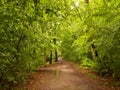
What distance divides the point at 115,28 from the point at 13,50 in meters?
4.41

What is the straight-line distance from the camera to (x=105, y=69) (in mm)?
14922

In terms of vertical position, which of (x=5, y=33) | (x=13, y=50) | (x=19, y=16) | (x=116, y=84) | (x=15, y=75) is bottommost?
(x=116, y=84)

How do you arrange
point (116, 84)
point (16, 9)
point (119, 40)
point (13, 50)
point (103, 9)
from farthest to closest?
1. point (116, 84)
2. point (103, 9)
3. point (119, 40)
4. point (13, 50)
5. point (16, 9)

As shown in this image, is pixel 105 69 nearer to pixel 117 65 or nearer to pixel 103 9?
pixel 117 65

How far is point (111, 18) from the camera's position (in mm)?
9195

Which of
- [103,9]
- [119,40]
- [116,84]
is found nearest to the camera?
[119,40]

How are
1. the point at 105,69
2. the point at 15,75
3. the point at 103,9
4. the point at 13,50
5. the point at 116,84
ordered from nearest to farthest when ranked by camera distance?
the point at 13,50, the point at 15,75, the point at 103,9, the point at 116,84, the point at 105,69

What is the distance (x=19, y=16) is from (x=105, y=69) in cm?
1056

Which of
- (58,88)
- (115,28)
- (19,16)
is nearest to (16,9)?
(19,16)

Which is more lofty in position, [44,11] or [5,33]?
[44,11]

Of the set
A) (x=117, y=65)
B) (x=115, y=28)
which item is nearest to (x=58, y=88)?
(x=117, y=65)

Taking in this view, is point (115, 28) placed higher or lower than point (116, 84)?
higher

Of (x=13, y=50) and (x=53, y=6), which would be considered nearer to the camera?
(x=53, y=6)

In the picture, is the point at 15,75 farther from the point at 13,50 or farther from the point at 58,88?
the point at 58,88
